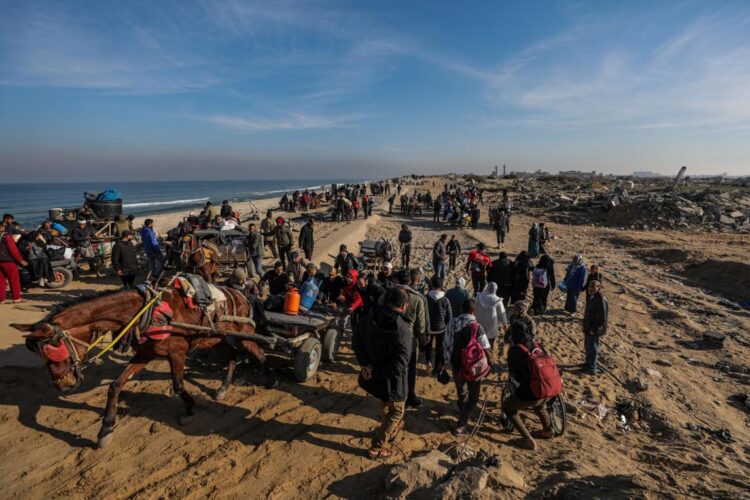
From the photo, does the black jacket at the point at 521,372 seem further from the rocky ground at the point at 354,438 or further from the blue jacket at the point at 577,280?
the blue jacket at the point at 577,280

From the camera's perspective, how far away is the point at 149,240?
33.0ft

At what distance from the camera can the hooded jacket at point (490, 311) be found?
610 cm

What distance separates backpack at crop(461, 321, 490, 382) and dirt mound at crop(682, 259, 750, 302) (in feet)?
42.1

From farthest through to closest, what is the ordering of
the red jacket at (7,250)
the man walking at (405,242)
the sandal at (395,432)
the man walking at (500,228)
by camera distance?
the man walking at (500,228), the man walking at (405,242), the red jacket at (7,250), the sandal at (395,432)

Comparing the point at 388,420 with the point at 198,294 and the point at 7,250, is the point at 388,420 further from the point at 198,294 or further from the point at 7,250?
the point at 7,250

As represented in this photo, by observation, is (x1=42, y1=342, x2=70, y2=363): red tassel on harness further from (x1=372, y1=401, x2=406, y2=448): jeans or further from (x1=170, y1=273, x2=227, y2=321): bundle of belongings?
(x1=372, y1=401, x2=406, y2=448): jeans

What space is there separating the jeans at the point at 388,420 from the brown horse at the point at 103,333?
2574 mm

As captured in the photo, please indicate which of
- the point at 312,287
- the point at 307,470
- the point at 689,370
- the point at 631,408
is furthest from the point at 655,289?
the point at 307,470

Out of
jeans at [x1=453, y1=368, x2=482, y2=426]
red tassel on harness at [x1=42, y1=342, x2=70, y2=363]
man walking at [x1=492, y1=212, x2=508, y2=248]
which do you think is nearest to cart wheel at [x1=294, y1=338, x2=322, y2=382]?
jeans at [x1=453, y1=368, x2=482, y2=426]

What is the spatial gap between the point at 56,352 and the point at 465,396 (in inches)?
191

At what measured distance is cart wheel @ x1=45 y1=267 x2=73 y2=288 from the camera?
1051cm

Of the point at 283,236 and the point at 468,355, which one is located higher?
the point at 283,236

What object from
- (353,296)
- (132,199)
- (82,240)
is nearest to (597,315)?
(353,296)

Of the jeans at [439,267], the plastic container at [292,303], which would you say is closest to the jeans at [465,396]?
the plastic container at [292,303]
